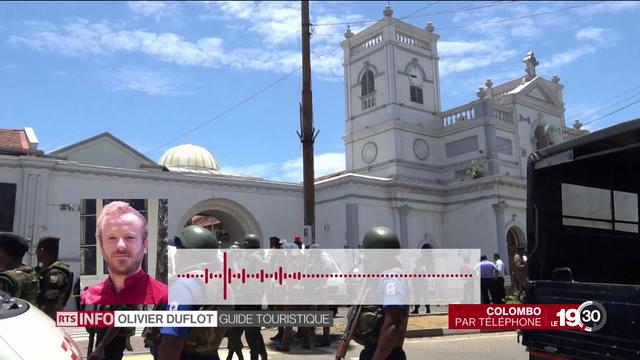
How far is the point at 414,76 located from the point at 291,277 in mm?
26770

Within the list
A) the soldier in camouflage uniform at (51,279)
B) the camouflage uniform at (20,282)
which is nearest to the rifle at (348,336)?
the camouflage uniform at (20,282)

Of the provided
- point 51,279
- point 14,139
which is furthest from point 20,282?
point 14,139

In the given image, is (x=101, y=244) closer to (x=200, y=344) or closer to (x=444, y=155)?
(x=200, y=344)

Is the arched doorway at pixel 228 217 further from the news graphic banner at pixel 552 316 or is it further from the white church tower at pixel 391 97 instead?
the news graphic banner at pixel 552 316

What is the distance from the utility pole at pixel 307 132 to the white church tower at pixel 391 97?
1846 centimetres

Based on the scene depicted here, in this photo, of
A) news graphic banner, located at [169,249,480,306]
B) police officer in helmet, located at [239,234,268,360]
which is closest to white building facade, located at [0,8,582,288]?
news graphic banner, located at [169,249,480,306]

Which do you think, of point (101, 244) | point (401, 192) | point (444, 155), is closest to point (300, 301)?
point (101, 244)

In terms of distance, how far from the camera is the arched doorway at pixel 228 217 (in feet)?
76.4

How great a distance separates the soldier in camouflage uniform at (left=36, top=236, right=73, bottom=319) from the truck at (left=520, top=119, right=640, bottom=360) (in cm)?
470

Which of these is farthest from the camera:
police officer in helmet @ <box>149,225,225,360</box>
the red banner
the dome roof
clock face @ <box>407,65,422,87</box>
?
clock face @ <box>407,65,422,87</box>

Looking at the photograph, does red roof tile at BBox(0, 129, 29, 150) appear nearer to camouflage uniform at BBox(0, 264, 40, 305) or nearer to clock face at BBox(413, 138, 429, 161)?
camouflage uniform at BBox(0, 264, 40, 305)

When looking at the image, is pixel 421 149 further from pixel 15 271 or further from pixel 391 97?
pixel 15 271

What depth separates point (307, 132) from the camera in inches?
467

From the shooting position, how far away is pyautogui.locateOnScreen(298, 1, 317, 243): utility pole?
11531mm
